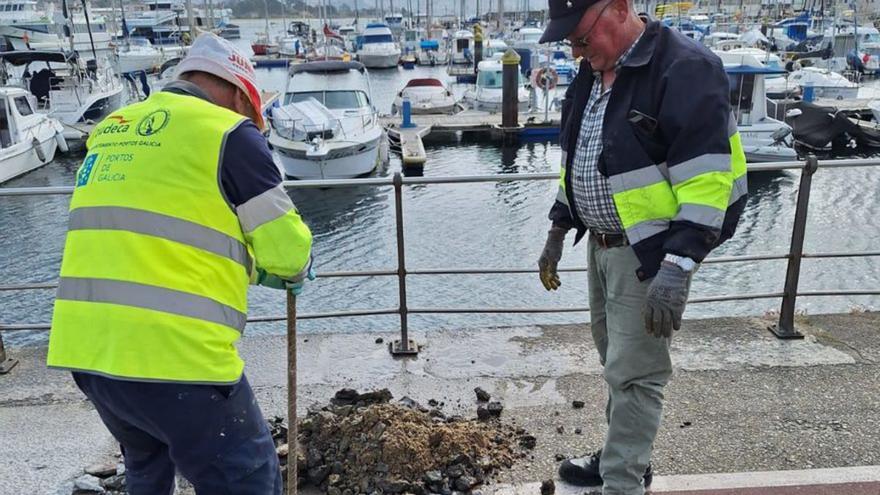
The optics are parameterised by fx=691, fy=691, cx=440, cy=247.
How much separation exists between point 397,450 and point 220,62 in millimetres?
1812

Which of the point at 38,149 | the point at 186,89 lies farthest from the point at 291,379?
the point at 38,149

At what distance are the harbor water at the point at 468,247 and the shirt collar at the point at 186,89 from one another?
20.6ft

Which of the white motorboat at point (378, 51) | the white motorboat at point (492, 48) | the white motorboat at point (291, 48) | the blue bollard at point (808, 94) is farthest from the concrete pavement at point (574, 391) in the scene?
the white motorboat at point (291, 48)

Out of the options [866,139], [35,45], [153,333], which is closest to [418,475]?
[153,333]

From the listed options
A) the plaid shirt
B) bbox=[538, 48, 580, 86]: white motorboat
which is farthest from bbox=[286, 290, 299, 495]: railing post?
bbox=[538, 48, 580, 86]: white motorboat

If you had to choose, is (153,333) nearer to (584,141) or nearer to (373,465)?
(373,465)

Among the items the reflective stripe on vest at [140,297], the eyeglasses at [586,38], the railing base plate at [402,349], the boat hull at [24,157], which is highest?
the eyeglasses at [586,38]

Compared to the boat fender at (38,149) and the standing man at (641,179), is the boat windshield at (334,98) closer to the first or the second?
the boat fender at (38,149)

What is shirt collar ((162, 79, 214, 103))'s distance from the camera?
7.14 ft

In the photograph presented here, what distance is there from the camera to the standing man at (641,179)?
2.34 metres

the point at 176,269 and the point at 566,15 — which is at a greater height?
the point at 566,15

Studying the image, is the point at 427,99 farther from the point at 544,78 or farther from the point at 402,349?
the point at 402,349

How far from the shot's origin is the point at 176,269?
1.96 meters

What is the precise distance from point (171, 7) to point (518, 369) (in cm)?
8493
